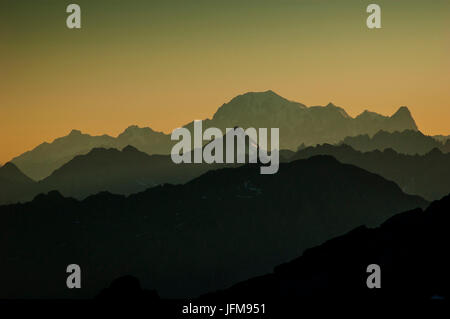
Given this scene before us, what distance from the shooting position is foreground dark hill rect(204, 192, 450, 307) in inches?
4500

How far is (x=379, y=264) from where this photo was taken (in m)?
131

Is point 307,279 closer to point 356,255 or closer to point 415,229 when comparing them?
point 356,255

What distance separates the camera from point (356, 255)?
5807 inches

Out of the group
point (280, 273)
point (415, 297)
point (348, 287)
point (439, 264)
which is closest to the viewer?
point (415, 297)

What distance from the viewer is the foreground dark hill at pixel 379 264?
114312mm
